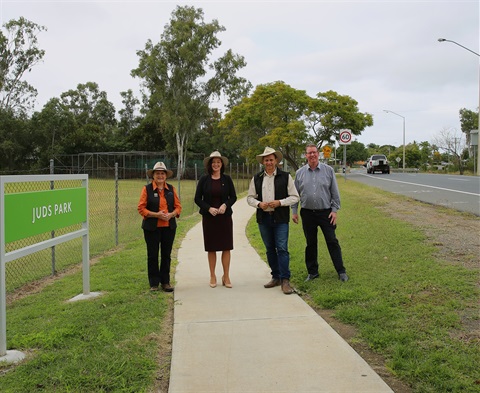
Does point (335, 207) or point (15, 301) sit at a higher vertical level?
point (335, 207)

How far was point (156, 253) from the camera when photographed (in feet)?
20.1

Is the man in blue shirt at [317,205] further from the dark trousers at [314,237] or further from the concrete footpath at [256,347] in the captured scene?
the concrete footpath at [256,347]

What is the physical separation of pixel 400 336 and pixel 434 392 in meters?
0.89

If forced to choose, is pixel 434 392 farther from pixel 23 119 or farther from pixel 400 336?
pixel 23 119

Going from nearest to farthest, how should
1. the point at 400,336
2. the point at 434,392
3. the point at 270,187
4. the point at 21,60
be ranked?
the point at 434,392, the point at 400,336, the point at 270,187, the point at 21,60

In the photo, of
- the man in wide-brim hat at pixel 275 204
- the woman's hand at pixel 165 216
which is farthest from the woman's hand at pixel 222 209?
the woman's hand at pixel 165 216

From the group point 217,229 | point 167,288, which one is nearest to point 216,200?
point 217,229

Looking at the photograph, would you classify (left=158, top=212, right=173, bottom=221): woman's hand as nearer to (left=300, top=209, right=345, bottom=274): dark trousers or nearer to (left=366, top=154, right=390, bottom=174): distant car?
(left=300, top=209, right=345, bottom=274): dark trousers

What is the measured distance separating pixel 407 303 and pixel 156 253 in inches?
122

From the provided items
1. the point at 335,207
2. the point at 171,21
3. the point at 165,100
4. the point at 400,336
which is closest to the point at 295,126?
the point at 165,100

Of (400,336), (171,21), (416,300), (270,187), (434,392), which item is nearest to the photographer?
(434,392)

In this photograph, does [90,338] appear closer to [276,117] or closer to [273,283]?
[273,283]

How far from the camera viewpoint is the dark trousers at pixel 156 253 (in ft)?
19.9

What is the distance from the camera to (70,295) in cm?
614
